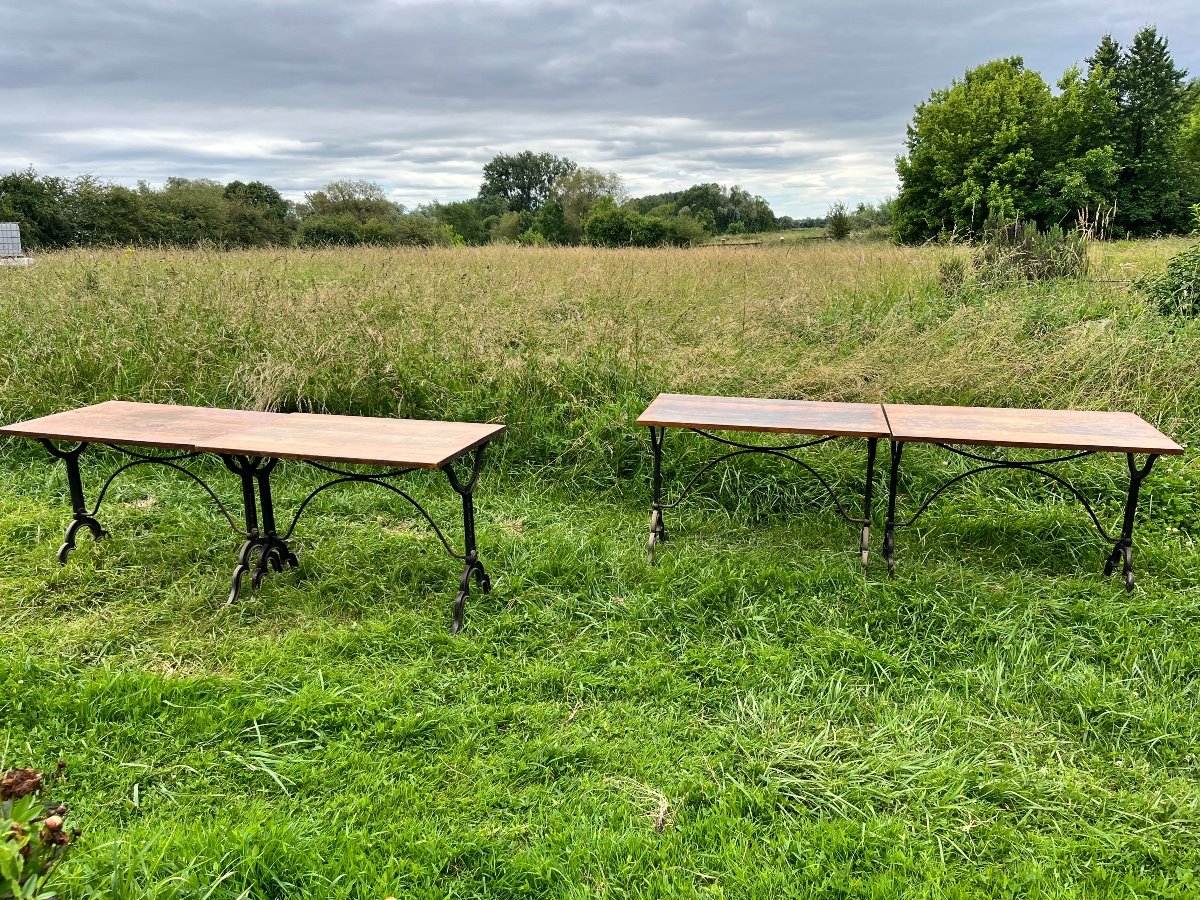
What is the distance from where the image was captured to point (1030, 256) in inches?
262

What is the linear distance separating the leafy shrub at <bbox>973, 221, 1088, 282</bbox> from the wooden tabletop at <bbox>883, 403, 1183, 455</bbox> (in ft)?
10.1

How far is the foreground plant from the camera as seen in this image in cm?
95

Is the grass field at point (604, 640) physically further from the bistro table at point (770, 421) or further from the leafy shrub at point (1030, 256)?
the leafy shrub at point (1030, 256)

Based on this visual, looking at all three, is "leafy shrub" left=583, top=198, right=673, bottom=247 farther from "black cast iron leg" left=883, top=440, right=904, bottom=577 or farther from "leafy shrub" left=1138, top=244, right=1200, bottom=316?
"black cast iron leg" left=883, top=440, right=904, bottom=577

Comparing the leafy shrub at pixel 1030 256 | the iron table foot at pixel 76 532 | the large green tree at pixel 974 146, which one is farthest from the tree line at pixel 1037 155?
the iron table foot at pixel 76 532

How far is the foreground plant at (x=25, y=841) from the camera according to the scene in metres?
0.95

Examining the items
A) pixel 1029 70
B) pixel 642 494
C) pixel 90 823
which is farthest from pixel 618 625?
pixel 1029 70

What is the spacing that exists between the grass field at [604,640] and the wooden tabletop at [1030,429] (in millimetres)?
569

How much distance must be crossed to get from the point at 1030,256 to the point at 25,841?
7.54 m

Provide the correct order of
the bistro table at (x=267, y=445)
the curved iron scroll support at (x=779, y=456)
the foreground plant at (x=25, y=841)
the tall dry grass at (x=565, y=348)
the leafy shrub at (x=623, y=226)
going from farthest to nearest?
1. the leafy shrub at (x=623, y=226)
2. the tall dry grass at (x=565, y=348)
3. the curved iron scroll support at (x=779, y=456)
4. the bistro table at (x=267, y=445)
5. the foreground plant at (x=25, y=841)

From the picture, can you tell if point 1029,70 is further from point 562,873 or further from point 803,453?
point 562,873

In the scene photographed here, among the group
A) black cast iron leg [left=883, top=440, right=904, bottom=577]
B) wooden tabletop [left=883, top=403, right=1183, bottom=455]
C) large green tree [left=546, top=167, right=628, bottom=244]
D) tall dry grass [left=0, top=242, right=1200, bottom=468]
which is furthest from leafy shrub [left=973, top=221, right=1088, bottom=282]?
large green tree [left=546, top=167, right=628, bottom=244]

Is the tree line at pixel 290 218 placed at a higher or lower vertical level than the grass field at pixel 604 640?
higher

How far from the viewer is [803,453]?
4.36 meters
